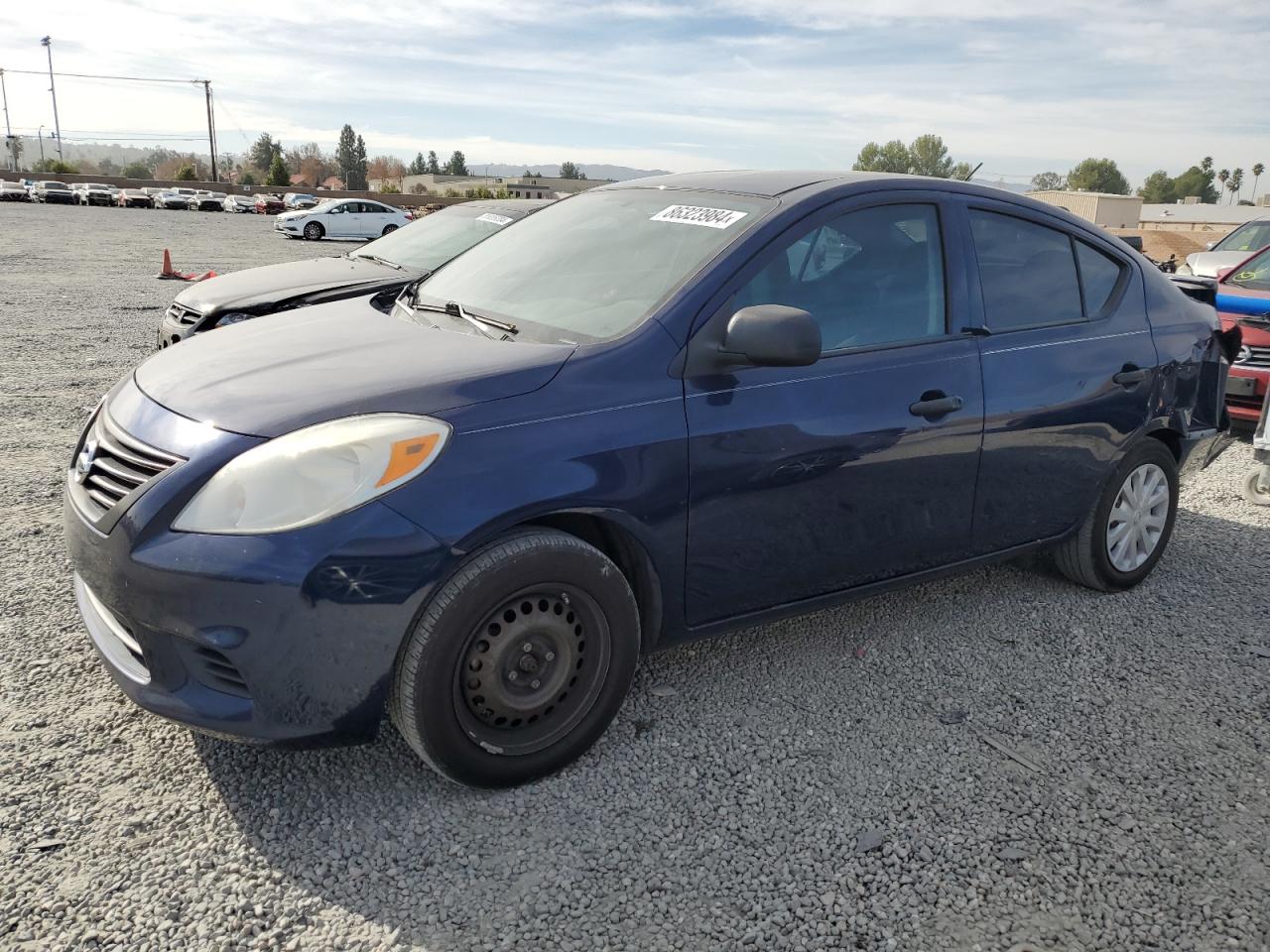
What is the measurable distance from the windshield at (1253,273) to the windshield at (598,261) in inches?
261

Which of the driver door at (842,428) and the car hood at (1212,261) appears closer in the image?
the driver door at (842,428)

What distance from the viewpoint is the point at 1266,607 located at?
457 cm

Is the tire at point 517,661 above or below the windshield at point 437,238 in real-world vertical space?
below

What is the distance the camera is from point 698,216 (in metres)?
3.58

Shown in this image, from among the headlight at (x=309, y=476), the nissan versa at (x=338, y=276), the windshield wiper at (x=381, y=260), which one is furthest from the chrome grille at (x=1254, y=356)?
the headlight at (x=309, y=476)

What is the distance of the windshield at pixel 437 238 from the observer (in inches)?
324

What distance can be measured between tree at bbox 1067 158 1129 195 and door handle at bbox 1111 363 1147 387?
162 m

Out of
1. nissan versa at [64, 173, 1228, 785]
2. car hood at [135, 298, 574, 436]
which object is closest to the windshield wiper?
nissan versa at [64, 173, 1228, 785]

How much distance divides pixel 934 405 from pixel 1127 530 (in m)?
1.63

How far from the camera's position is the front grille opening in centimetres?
257

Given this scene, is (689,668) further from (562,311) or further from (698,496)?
(562,311)

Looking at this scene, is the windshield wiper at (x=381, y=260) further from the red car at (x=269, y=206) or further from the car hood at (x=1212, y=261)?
the red car at (x=269, y=206)

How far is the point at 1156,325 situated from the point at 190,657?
4.09m

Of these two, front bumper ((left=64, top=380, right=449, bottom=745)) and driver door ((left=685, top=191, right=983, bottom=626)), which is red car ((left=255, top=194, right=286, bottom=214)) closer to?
driver door ((left=685, top=191, right=983, bottom=626))
